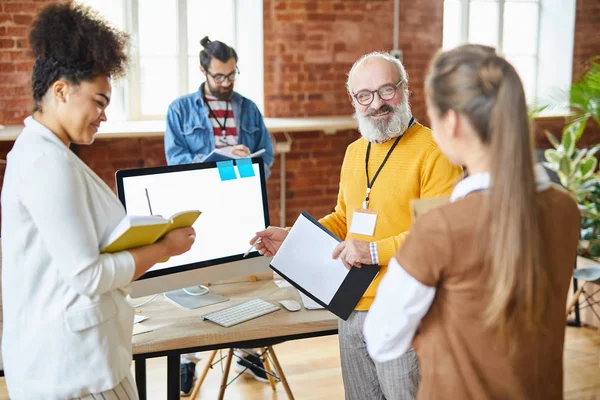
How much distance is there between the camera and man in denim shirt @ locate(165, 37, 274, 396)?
3.72 meters

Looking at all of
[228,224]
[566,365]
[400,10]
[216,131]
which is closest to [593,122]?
[400,10]

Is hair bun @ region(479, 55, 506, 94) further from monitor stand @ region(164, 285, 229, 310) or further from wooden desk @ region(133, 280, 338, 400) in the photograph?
monitor stand @ region(164, 285, 229, 310)

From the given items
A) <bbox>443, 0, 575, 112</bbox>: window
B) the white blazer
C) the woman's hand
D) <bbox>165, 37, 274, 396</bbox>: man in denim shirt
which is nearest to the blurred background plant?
<bbox>443, 0, 575, 112</bbox>: window

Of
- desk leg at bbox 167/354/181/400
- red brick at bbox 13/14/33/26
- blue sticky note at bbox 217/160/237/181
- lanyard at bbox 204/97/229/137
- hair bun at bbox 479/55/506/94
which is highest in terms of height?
red brick at bbox 13/14/33/26

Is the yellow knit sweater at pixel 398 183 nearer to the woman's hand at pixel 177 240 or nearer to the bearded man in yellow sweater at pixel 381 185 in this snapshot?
the bearded man in yellow sweater at pixel 381 185

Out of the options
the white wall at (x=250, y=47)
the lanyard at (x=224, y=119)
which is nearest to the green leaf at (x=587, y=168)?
the white wall at (x=250, y=47)

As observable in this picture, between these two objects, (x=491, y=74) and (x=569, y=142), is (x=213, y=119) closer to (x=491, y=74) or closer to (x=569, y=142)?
(x=569, y=142)

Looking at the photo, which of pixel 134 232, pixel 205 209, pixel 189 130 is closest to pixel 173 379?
pixel 205 209

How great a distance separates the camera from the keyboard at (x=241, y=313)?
7.43 ft

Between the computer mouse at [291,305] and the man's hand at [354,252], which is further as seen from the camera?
the computer mouse at [291,305]

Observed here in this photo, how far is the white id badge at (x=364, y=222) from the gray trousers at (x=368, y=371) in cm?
25

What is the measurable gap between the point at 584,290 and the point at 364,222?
2.77 metres

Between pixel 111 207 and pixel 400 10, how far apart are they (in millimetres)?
4536

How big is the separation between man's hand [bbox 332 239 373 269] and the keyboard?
1.43 feet
